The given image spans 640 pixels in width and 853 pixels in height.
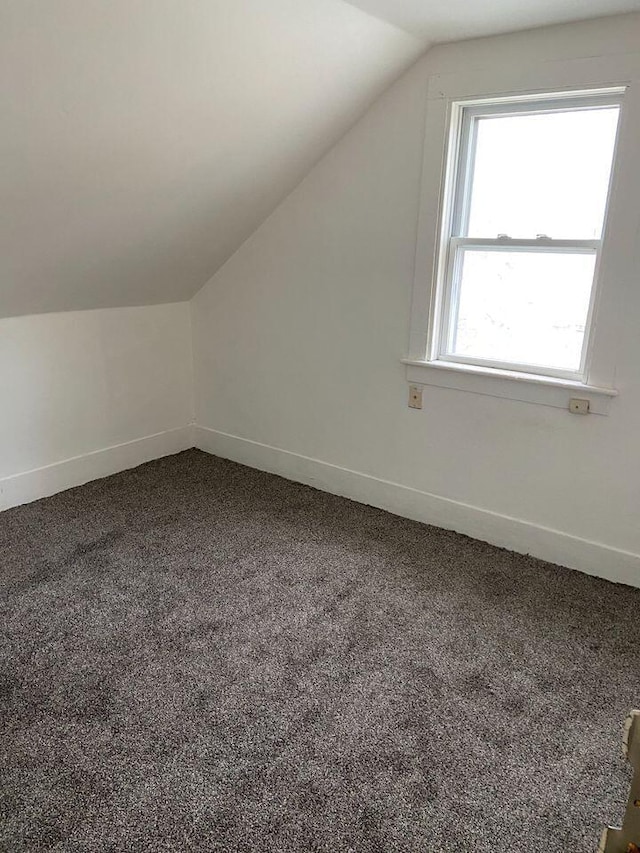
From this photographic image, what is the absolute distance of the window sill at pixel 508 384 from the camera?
8.51 feet

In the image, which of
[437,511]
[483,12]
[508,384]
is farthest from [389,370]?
[483,12]

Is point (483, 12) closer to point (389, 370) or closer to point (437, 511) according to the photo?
point (389, 370)

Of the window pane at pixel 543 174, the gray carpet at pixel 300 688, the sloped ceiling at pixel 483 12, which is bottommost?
the gray carpet at pixel 300 688

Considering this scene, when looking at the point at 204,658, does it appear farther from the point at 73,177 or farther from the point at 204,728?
the point at 73,177

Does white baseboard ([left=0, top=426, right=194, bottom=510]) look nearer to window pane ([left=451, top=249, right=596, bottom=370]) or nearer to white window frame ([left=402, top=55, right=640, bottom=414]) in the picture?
white window frame ([left=402, top=55, right=640, bottom=414])

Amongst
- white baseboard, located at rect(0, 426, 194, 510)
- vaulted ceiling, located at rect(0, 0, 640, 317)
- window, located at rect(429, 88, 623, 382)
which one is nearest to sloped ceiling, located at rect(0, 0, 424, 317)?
vaulted ceiling, located at rect(0, 0, 640, 317)

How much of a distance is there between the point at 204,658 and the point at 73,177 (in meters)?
1.85

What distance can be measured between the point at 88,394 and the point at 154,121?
176 centimetres

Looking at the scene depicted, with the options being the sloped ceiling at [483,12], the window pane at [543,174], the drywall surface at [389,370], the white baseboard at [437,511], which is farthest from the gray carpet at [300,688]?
the sloped ceiling at [483,12]

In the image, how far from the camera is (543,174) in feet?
8.58

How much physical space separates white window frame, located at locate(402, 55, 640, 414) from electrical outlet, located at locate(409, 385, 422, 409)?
37 mm

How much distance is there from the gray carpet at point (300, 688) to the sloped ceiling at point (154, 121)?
4.50 ft

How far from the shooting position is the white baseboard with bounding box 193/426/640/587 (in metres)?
2.72

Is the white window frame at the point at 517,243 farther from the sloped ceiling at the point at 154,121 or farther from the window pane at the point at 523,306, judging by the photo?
the sloped ceiling at the point at 154,121
